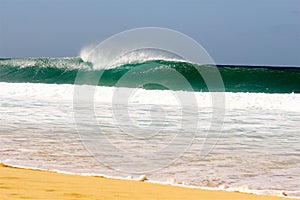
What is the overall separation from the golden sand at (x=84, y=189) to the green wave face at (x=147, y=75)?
24551 millimetres

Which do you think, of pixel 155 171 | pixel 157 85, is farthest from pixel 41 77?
pixel 155 171

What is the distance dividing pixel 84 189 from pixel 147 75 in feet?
93.3

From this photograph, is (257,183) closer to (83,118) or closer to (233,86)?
(83,118)

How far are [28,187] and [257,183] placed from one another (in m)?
2.22

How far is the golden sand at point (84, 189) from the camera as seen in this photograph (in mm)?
3750

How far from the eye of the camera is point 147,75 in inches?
1273

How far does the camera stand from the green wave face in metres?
31.1

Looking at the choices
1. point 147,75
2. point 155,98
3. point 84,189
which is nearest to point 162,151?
point 84,189

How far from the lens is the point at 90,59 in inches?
1399

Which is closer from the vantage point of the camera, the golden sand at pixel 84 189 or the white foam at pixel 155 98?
the golden sand at pixel 84 189

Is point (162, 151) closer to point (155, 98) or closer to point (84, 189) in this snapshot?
point (84, 189)

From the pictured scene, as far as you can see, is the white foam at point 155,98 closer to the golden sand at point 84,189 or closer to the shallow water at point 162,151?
the shallow water at point 162,151

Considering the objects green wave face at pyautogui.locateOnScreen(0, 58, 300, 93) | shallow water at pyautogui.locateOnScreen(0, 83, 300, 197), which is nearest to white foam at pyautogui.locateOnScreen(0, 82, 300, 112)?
green wave face at pyautogui.locateOnScreen(0, 58, 300, 93)

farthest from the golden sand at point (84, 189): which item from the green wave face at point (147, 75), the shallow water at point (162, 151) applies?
the green wave face at point (147, 75)
